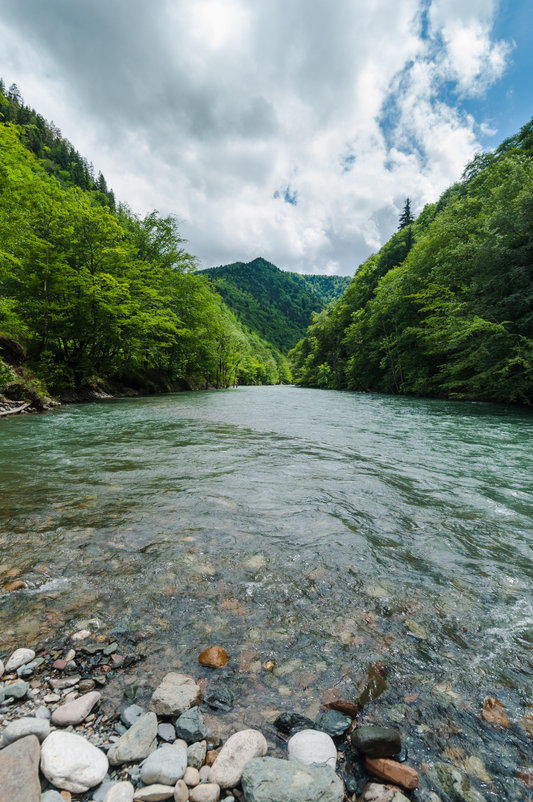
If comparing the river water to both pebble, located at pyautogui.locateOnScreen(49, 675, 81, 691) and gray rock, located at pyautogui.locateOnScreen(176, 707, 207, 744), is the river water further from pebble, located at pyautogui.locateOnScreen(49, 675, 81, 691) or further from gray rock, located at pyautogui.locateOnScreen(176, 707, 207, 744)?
pebble, located at pyautogui.locateOnScreen(49, 675, 81, 691)

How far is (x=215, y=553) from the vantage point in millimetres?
3398

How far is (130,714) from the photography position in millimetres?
1713

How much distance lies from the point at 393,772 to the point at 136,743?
118 cm

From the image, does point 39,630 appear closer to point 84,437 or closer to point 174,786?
point 174,786

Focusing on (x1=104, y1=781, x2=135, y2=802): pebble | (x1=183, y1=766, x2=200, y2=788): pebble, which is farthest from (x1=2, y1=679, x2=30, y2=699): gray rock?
(x1=183, y1=766, x2=200, y2=788): pebble

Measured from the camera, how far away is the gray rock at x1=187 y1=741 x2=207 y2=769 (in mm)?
1511

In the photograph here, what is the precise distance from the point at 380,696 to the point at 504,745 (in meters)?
0.58

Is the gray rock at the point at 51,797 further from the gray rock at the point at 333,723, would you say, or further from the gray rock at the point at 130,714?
the gray rock at the point at 333,723

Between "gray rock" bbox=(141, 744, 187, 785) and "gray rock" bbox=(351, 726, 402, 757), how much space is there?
2.68 feet

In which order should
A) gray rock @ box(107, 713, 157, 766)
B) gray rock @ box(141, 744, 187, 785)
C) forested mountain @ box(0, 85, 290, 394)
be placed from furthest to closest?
forested mountain @ box(0, 85, 290, 394)
gray rock @ box(107, 713, 157, 766)
gray rock @ box(141, 744, 187, 785)

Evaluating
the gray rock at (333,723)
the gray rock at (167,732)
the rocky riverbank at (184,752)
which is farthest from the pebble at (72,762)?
the gray rock at (333,723)

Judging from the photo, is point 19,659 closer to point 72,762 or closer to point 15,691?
point 15,691

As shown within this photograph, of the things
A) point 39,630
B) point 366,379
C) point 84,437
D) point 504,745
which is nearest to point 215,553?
point 39,630

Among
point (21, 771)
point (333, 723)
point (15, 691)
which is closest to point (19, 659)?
point (15, 691)
